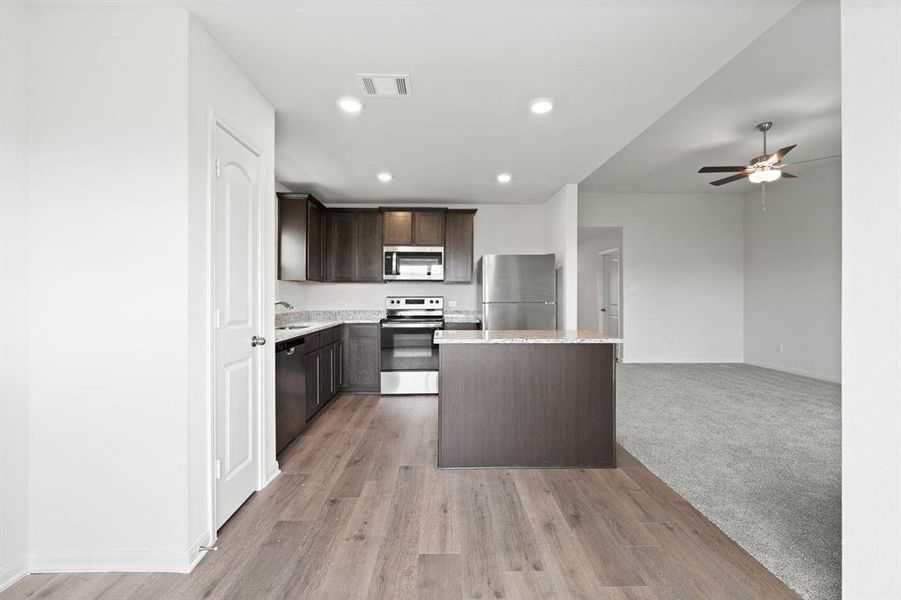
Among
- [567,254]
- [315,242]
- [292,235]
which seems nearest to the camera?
[292,235]

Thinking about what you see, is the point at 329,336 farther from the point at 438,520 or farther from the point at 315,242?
the point at 438,520

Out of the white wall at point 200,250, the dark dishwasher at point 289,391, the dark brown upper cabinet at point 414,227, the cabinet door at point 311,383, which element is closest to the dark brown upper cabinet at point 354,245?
the dark brown upper cabinet at point 414,227

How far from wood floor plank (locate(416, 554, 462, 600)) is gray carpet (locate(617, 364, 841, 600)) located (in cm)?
128

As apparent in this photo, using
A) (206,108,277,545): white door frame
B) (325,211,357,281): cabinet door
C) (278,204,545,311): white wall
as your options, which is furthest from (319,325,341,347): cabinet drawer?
(206,108,277,545): white door frame

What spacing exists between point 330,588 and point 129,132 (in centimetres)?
201

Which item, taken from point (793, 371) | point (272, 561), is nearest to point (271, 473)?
point (272, 561)

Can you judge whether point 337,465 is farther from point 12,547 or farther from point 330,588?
point 12,547

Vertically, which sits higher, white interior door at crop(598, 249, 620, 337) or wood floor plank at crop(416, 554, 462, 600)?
white interior door at crop(598, 249, 620, 337)

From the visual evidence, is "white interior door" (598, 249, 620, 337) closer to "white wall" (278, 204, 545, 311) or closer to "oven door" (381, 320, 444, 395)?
"white wall" (278, 204, 545, 311)

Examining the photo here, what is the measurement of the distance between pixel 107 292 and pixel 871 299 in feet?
8.96

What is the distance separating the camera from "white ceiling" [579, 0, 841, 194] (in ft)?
8.87

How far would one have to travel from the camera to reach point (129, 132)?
181 centimetres

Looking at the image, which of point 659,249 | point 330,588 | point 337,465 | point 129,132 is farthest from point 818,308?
point 129,132

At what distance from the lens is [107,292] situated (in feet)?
5.92
